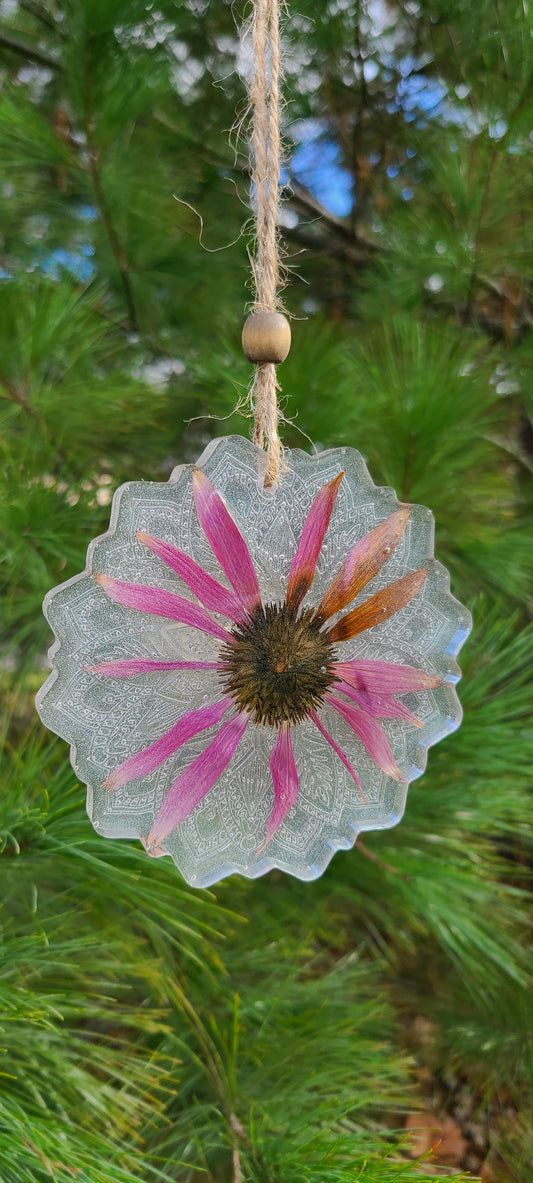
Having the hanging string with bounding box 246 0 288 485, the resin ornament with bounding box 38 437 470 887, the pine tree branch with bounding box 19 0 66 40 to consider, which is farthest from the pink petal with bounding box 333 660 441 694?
the pine tree branch with bounding box 19 0 66 40

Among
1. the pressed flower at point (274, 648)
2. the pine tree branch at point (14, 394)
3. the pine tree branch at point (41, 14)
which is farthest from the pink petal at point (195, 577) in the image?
the pine tree branch at point (41, 14)

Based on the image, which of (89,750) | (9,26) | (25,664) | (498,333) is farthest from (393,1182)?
(9,26)

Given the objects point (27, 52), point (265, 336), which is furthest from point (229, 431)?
point (27, 52)

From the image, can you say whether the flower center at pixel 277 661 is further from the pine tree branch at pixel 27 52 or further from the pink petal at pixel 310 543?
the pine tree branch at pixel 27 52

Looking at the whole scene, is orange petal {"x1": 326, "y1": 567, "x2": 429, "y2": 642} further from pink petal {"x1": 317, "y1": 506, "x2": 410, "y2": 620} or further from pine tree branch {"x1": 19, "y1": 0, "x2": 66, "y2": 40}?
pine tree branch {"x1": 19, "y1": 0, "x2": 66, "y2": 40}

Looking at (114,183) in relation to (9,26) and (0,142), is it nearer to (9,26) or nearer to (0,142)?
(0,142)

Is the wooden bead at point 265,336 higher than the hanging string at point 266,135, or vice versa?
the hanging string at point 266,135
